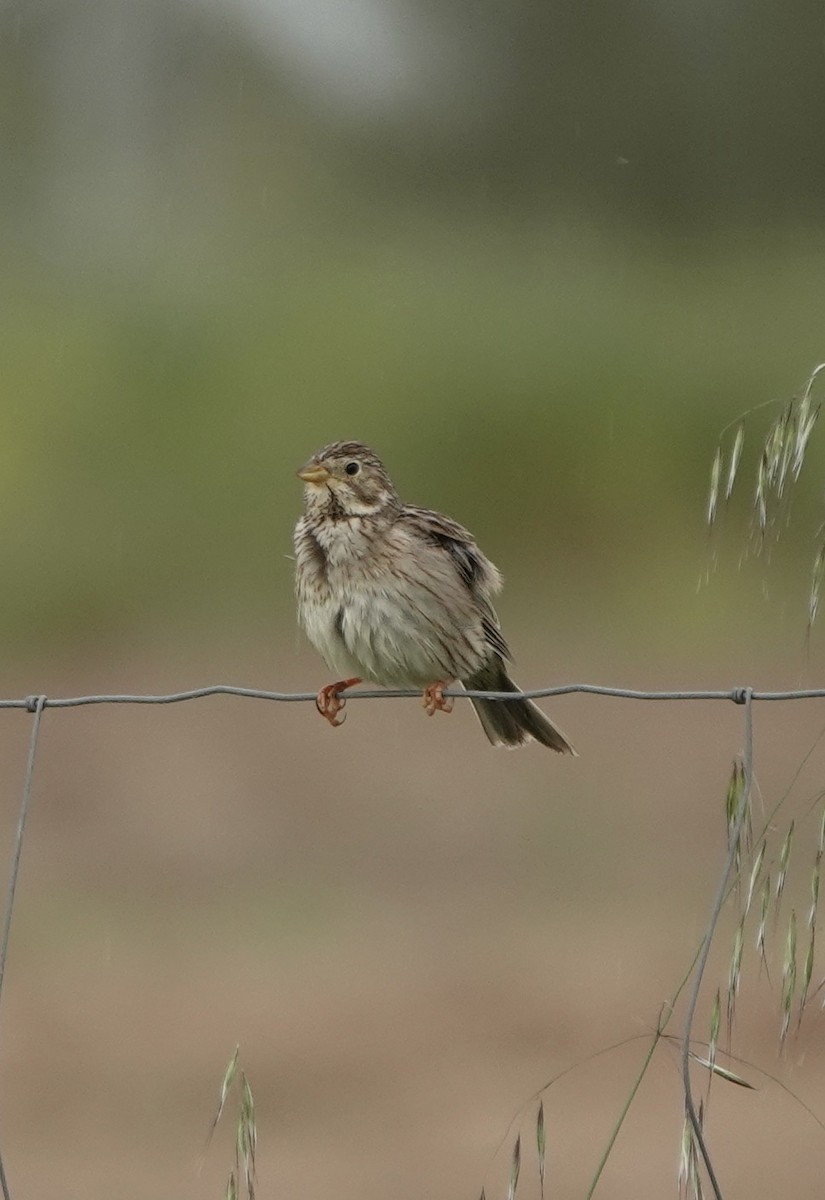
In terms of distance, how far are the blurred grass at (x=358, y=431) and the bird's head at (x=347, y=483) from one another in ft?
30.7

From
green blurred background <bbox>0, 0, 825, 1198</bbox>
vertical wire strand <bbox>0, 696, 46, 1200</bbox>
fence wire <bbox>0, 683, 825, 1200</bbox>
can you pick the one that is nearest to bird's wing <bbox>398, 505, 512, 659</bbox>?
fence wire <bbox>0, 683, 825, 1200</bbox>

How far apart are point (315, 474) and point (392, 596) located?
1.32 ft

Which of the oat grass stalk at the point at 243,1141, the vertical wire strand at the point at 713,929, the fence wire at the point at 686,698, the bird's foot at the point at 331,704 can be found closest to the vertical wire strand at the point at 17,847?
the fence wire at the point at 686,698

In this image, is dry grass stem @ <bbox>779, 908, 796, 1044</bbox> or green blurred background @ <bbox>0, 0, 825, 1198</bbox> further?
green blurred background @ <bbox>0, 0, 825, 1198</bbox>

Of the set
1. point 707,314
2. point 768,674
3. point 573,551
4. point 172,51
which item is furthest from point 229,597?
point 172,51

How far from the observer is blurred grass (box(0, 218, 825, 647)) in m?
15.3

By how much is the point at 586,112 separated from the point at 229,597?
32.8 ft

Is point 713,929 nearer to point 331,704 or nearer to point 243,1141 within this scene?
point 243,1141

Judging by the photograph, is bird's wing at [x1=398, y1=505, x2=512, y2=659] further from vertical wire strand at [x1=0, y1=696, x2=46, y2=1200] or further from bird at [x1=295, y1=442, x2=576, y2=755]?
vertical wire strand at [x1=0, y1=696, x2=46, y2=1200]

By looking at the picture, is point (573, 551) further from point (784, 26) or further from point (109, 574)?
point (784, 26)

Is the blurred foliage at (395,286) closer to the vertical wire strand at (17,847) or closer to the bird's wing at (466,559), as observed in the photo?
the bird's wing at (466,559)

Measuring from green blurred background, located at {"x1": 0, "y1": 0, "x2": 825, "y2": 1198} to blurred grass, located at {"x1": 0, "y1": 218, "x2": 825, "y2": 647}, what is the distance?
4 cm

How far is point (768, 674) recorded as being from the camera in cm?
1330

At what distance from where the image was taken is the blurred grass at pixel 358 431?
15.3m
